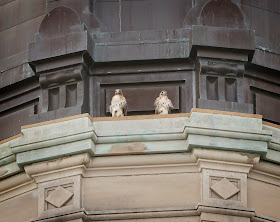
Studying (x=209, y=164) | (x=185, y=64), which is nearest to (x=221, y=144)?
(x=209, y=164)

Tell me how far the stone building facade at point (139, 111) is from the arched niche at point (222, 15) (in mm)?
28

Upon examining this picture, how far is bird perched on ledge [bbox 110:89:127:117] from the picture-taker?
159ft

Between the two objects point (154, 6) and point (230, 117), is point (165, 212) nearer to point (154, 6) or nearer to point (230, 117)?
point (230, 117)

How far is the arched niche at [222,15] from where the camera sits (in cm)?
5009

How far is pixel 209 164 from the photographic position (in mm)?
47031

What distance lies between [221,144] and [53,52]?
239 inches

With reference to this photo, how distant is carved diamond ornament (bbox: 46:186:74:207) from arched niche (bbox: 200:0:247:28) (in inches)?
263

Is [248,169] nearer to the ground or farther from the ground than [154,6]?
nearer to the ground

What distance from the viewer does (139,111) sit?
4959cm

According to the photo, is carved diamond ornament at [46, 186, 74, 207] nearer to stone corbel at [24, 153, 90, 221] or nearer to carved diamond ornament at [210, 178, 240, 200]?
stone corbel at [24, 153, 90, 221]

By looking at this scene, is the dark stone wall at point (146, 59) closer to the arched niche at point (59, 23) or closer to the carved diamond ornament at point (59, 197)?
the arched niche at point (59, 23)

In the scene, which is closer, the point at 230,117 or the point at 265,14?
the point at 230,117

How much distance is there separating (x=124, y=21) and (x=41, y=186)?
610 cm

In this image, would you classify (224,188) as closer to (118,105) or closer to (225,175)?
(225,175)
